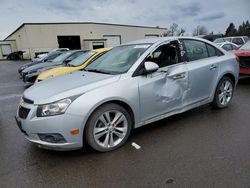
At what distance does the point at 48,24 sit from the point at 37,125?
4114cm

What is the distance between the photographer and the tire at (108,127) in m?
3.13

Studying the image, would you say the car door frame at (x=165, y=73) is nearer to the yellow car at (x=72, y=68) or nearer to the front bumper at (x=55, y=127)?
the front bumper at (x=55, y=127)

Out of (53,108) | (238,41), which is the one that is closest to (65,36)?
(238,41)

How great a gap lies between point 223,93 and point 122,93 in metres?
2.74

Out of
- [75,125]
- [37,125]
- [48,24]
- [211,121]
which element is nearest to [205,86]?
[211,121]

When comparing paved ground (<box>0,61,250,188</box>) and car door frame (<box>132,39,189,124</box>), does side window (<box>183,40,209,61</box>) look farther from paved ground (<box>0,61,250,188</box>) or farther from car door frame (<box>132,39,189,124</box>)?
paved ground (<box>0,61,250,188</box>)

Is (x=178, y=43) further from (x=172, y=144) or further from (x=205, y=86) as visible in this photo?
(x=172, y=144)

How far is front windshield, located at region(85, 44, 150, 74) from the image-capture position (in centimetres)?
372

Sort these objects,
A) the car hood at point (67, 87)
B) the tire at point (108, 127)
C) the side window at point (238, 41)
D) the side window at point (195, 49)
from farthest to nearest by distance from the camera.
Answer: the side window at point (238, 41) < the side window at point (195, 49) < the tire at point (108, 127) < the car hood at point (67, 87)

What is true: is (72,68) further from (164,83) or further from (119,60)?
(164,83)

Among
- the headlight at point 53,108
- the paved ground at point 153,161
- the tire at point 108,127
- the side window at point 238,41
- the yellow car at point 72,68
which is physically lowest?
the paved ground at point 153,161

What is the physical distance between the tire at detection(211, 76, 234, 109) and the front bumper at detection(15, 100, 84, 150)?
10.2 ft

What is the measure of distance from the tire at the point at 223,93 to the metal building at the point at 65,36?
35.8 meters

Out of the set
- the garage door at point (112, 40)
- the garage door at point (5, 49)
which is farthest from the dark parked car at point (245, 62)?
the garage door at point (5, 49)
